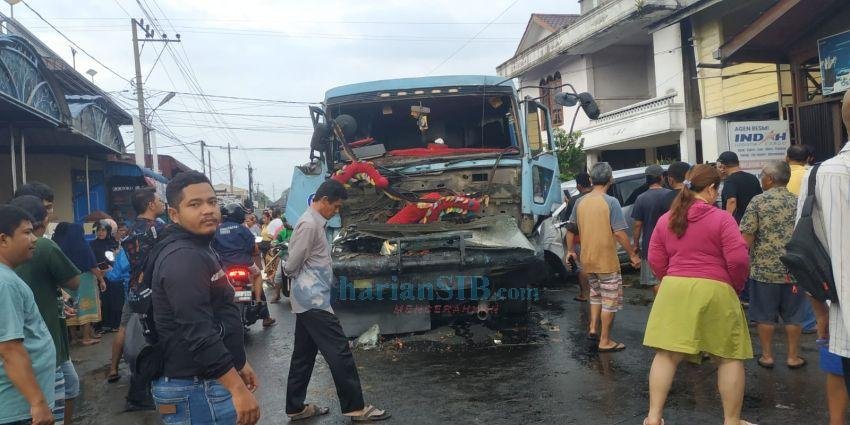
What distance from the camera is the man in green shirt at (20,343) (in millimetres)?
2498

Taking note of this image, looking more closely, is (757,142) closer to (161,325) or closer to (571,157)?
(571,157)

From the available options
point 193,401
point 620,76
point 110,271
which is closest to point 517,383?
point 193,401

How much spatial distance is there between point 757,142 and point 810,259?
9100mm

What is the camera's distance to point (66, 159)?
14430 mm

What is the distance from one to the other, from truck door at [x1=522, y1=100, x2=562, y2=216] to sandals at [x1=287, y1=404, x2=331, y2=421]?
3.17m

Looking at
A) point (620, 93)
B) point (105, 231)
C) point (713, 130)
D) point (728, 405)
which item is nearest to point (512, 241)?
point (728, 405)

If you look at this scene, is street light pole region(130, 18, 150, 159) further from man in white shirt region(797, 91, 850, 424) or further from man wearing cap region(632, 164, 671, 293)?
man in white shirt region(797, 91, 850, 424)

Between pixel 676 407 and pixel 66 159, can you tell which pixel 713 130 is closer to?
pixel 676 407

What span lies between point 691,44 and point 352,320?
1415cm

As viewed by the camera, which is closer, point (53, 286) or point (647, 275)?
point (53, 286)

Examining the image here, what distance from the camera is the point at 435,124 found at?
8.34 m

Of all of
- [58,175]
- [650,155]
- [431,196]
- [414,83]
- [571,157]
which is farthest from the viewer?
[650,155]

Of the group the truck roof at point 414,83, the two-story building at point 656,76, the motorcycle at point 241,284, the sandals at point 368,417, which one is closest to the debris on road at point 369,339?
the motorcycle at point 241,284

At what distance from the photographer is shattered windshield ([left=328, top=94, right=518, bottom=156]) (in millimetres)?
7641
